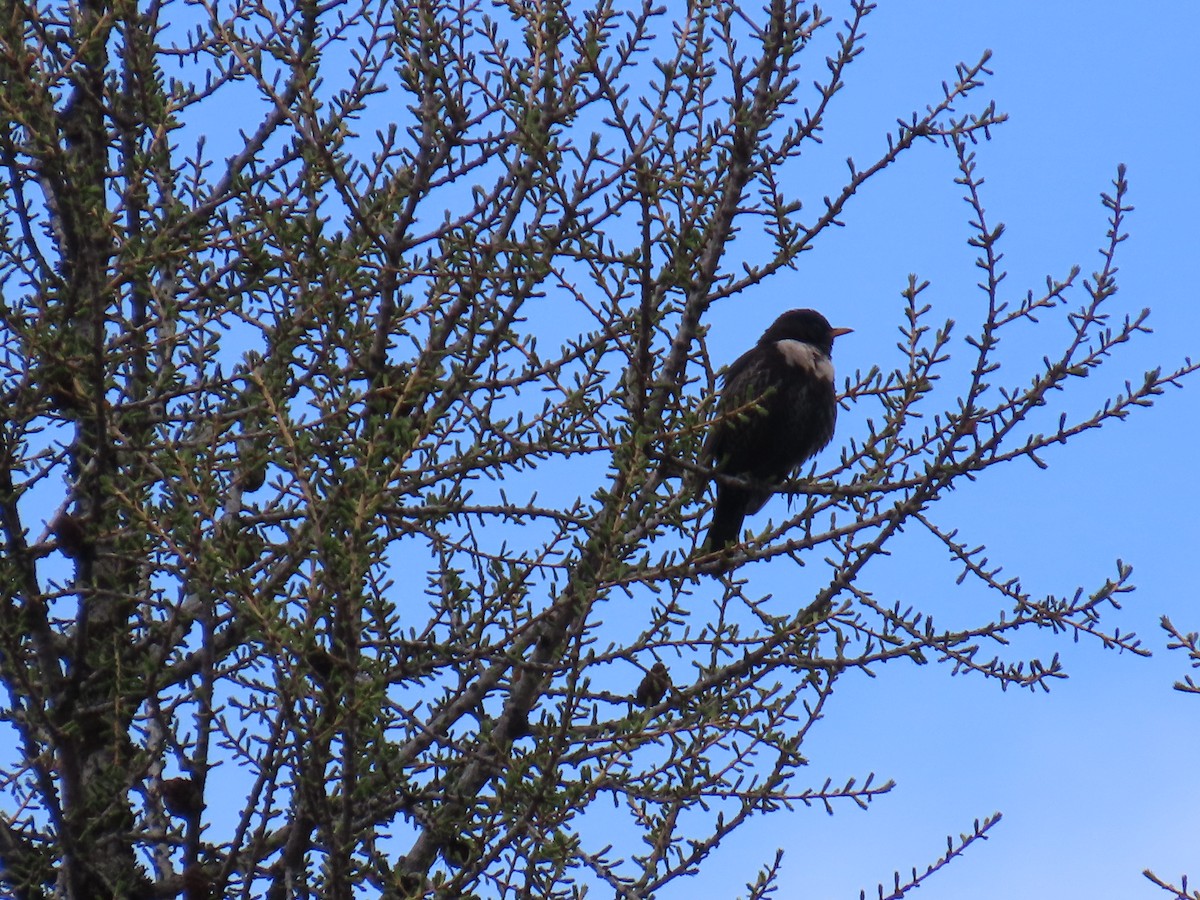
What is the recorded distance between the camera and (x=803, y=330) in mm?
6777

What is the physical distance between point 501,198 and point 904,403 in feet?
4.30

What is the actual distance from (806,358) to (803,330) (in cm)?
39

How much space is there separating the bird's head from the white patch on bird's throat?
14 centimetres

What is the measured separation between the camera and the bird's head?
6.77 m

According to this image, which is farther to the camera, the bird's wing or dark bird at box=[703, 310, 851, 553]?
dark bird at box=[703, 310, 851, 553]

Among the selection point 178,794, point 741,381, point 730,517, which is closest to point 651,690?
point 178,794

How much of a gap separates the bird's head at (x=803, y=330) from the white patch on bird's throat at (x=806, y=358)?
0.14 m

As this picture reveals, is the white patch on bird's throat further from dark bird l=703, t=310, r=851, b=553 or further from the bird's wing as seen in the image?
the bird's wing

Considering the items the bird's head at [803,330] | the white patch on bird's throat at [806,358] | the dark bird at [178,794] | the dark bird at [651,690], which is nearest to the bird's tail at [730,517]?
the white patch on bird's throat at [806,358]

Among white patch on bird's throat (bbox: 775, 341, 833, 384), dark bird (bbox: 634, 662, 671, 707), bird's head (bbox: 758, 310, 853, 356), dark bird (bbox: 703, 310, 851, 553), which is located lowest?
dark bird (bbox: 634, 662, 671, 707)

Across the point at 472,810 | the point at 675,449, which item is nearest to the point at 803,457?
the point at 675,449

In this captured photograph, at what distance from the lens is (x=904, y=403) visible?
400cm

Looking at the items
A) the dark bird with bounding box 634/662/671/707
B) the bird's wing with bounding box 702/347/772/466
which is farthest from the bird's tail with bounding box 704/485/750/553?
the dark bird with bounding box 634/662/671/707

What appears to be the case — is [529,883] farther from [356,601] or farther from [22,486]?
[22,486]
